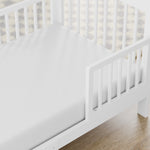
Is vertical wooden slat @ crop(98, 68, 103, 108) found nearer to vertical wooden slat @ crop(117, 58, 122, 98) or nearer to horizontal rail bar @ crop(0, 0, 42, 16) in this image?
vertical wooden slat @ crop(117, 58, 122, 98)

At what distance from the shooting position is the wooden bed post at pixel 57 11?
2961 millimetres

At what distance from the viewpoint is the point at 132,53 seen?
2471 millimetres

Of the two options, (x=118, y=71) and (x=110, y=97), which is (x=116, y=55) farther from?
(x=110, y=97)

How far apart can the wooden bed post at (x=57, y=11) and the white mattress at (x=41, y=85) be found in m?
0.09

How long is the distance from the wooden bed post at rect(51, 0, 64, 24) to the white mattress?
0.29ft

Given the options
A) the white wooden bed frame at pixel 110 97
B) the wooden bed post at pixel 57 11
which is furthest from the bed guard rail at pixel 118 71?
the wooden bed post at pixel 57 11

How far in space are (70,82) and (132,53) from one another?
0.38 m

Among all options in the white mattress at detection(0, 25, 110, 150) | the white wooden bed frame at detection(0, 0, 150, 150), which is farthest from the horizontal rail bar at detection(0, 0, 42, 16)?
the white mattress at detection(0, 25, 110, 150)

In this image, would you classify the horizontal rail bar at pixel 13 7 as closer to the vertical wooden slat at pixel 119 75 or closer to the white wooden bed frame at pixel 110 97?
the white wooden bed frame at pixel 110 97

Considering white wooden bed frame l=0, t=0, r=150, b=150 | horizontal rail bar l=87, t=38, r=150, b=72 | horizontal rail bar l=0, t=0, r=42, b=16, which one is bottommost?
white wooden bed frame l=0, t=0, r=150, b=150

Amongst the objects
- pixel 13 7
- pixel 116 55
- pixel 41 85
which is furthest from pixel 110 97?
pixel 13 7

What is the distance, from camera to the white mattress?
2.13 meters

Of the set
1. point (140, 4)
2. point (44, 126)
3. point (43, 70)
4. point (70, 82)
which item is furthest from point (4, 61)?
point (140, 4)

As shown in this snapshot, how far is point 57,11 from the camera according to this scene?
2998 mm
